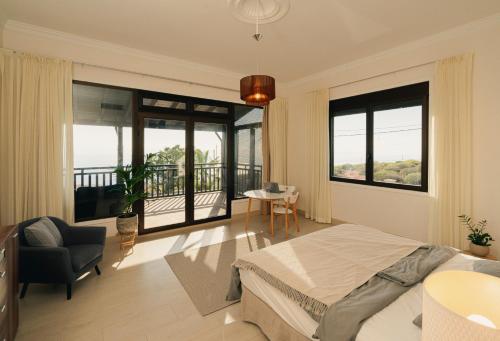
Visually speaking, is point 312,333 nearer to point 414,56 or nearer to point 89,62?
point 414,56

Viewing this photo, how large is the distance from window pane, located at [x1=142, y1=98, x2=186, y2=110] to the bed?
3.27 m

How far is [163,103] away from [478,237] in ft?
16.2

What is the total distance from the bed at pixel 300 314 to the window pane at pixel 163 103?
3.27m

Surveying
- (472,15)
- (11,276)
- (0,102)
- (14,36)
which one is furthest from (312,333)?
(14,36)

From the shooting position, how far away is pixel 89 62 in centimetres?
340

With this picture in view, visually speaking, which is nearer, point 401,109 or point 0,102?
point 0,102

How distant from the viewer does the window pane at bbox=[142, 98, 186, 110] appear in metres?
4.02

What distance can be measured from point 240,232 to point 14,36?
4211 millimetres

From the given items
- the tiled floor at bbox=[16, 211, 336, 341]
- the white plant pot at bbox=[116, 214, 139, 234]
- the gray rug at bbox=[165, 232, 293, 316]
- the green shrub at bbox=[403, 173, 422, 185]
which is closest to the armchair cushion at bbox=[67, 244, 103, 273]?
the tiled floor at bbox=[16, 211, 336, 341]

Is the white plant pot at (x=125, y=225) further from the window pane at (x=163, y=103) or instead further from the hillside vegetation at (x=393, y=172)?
the hillside vegetation at (x=393, y=172)

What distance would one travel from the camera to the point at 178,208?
4656mm

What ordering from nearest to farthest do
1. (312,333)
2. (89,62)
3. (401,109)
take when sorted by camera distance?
(312,333), (89,62), (401,109)

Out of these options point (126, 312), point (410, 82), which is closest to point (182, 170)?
point (126, 312)

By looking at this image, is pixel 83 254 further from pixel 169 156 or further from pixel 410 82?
pixel 410 82
